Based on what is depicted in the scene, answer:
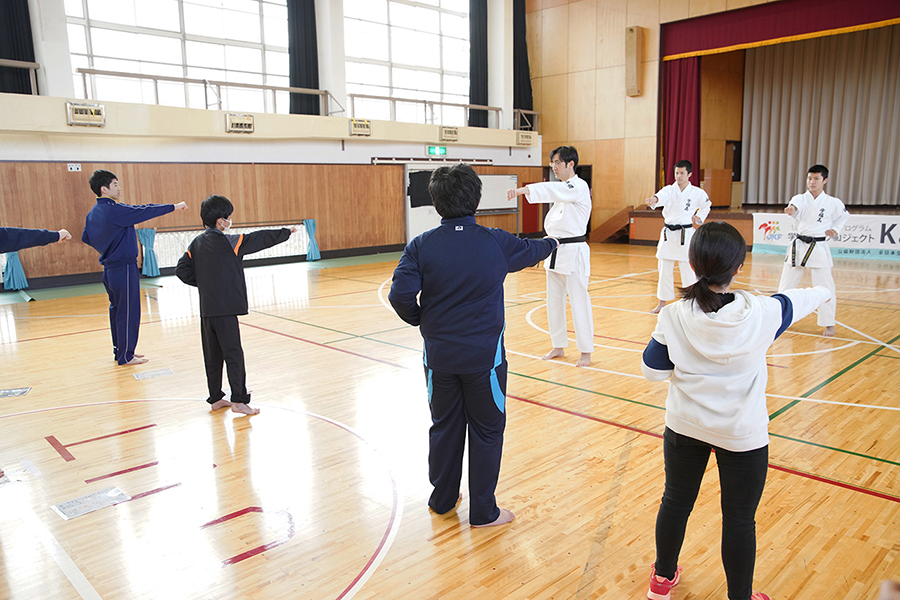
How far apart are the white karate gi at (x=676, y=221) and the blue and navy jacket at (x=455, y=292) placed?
5.82m

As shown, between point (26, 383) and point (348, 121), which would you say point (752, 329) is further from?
point (348, 121)

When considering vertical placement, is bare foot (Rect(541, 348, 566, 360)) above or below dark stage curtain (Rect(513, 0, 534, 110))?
below

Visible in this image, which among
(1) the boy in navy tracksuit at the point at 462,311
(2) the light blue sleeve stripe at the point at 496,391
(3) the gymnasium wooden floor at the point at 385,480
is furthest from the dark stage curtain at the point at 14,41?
(2) the light blue sleeve stripe at the point at 496,391

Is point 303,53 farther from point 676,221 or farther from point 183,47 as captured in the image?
point 676,221

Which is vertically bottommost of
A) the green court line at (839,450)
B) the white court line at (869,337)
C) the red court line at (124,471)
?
the white court line at (869,337)

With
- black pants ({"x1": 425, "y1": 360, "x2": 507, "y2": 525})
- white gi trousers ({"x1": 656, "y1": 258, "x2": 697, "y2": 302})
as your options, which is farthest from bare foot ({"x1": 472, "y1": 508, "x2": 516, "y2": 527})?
white gi trousers ({"x1": 656, "y1": 258, "x2": 697, "y2": 302})

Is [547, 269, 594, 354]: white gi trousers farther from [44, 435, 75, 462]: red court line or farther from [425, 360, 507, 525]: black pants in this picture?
[44, 435, 75, 462]: red court line

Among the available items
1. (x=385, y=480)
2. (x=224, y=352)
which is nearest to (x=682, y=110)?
(x=224, y=352)

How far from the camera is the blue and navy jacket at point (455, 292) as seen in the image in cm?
265

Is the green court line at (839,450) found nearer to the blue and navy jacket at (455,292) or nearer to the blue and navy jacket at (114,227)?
the blue and navy jacket at (455,292)

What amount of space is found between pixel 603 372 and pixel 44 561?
409cm

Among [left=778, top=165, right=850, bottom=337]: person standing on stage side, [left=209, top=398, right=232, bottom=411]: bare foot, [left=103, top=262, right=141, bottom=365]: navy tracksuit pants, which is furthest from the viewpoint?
[left=778, top=165, right=850, bottom=337]: person standing on stage side

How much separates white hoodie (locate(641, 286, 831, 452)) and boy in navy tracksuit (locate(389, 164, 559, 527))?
2.62 ft

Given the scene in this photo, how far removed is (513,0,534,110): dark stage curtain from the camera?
1898 cm
